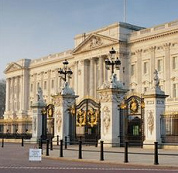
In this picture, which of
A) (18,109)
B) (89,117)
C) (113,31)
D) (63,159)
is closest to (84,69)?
(113,31)

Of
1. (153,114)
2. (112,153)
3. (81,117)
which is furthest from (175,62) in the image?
(112,153)

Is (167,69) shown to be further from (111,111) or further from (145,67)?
(111,111)

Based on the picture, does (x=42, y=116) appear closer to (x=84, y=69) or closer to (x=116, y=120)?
(x=116, y=120)

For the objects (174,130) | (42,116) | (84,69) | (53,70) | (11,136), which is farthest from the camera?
(53,70)

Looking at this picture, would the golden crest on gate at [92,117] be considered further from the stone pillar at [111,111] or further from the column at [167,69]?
the column at [167,69]

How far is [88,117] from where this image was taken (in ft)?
110

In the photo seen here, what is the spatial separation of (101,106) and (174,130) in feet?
22.2

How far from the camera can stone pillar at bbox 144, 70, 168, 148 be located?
26.9m

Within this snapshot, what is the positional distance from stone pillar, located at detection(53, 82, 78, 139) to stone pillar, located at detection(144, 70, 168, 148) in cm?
920

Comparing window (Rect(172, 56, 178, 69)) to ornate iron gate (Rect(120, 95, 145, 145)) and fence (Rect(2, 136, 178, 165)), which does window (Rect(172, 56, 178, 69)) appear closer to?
fence (Rect(2, 136, 178, 165))

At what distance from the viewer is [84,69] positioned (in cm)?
9075

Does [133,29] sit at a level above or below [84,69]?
above

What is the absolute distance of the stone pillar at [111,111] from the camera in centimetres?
2925

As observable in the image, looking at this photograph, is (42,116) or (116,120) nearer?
(116,120)
